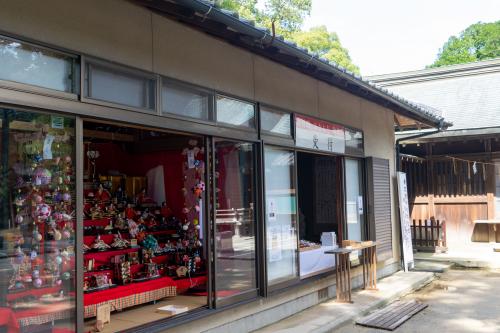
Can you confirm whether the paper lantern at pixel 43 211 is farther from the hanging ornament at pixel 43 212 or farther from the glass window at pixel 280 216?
the glass window at pixel 280 216

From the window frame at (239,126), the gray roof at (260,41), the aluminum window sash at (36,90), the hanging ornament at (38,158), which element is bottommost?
the hanging ornament at (38,158)

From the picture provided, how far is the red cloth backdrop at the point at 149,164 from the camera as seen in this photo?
7.80 m

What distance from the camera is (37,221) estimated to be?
12.8ft

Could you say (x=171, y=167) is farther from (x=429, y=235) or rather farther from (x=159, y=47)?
(x=429, y=235)

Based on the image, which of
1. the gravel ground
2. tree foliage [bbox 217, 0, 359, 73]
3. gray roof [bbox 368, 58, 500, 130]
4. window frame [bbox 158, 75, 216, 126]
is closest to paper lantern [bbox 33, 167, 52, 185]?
window frame [bbox 158, 75, 216, 126]

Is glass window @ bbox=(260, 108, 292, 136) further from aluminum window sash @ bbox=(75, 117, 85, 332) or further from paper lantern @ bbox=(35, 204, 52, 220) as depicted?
paper lantern @ bbox=(35, 204, 52, 220)

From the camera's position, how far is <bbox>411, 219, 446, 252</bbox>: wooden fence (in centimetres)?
1346

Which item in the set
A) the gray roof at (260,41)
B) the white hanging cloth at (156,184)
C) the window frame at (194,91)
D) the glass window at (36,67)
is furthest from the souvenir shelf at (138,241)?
Answer: the glass window at (36,67)

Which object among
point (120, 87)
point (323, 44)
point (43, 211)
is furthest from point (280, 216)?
point (323, 44)

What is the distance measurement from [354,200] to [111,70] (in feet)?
19.8

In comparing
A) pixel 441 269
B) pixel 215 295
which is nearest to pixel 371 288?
pixel 441 269

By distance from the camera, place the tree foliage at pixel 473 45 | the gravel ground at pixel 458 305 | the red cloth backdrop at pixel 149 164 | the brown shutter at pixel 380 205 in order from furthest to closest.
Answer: the tree foliage at pixel 473 45 → the brown shutter at pixel 380 205 → the red cloth backdrop at pixel 149 164 → the gravel ground at pixel 458 305

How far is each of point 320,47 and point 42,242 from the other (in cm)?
2574

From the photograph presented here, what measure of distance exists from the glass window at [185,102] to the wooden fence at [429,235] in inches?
408
